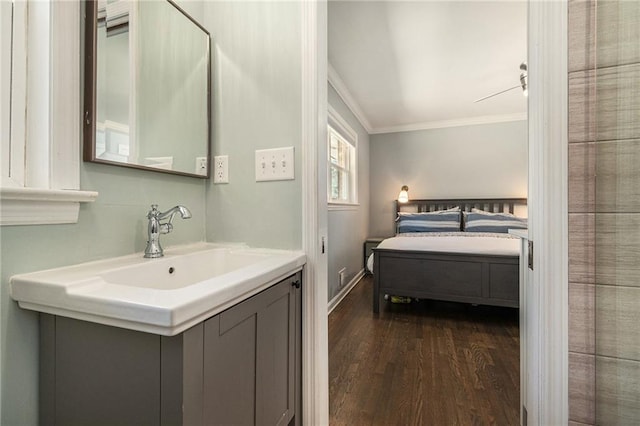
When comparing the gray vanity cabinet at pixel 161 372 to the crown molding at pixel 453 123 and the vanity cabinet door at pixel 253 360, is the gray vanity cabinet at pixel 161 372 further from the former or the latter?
the crown molding at pixel 453 123

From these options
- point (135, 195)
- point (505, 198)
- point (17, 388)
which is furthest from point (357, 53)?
point (505, 198)

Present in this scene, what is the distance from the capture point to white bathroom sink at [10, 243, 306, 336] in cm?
53

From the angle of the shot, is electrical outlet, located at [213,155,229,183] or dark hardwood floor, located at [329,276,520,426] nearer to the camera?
electrical outlet, located at [213,155,229,183]

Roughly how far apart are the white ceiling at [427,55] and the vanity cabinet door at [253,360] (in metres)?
2.08

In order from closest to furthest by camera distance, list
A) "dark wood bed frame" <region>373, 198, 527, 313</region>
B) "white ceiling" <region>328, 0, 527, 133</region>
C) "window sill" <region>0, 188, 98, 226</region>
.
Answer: "window sill" <region>0, 188, 98, 226</region> < "white ceiling" <region>328, 0, 527, 133</region> < "dark wood bed frame" <region>373, 198, 527, 313</region>

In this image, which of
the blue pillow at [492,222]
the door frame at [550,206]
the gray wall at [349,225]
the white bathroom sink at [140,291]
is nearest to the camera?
the white bathroom sink at [140,291]

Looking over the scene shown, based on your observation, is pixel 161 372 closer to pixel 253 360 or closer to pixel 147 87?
pixel 253 360

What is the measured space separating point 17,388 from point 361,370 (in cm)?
161

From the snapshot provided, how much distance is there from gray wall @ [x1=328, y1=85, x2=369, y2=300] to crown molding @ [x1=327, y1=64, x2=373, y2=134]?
0.05 meters

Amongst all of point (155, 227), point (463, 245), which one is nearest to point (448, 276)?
point (463, 245)

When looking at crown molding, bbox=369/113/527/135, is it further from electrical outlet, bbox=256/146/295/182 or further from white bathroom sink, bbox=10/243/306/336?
white bathroom sink, bbox=10/243/306/336

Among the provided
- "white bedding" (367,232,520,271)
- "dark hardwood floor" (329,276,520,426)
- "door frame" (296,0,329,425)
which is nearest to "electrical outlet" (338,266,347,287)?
"dark hardwood floor" (329,276,520,426)

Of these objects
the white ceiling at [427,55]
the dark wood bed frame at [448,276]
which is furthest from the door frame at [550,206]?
the dark wood bed frame at [448,276]

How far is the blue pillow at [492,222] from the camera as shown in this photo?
361 cm
